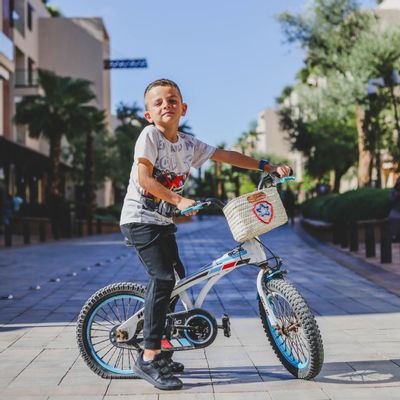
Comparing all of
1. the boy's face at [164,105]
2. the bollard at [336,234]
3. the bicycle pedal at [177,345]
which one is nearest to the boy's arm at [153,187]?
the boy's face at [164,105]

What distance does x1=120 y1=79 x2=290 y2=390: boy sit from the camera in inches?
160

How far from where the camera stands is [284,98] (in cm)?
9550

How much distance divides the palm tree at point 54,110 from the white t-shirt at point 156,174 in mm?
28958

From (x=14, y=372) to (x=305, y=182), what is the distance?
67.7m

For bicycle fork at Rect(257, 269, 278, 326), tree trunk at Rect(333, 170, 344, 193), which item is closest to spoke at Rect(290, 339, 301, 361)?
bicycle fork at Rect(257, 269, 278, 326)

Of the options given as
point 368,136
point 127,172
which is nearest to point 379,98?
point 368,136

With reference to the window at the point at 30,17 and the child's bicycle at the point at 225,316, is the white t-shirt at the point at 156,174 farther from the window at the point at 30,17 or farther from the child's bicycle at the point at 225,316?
the window at the point at 30,17

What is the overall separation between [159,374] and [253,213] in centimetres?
109

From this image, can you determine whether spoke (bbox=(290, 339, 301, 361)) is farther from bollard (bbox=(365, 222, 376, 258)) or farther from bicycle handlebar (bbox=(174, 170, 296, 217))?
bollard (bbox=(365, 222, 376, 258))

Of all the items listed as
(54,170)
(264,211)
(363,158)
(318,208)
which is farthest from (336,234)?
(54,170)

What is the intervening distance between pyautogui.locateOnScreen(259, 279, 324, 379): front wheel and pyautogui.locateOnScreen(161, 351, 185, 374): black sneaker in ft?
1.95

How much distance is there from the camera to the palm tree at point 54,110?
3319cm

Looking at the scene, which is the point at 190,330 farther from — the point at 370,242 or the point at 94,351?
the point at 370,242

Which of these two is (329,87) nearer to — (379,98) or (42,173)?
(379,98)
